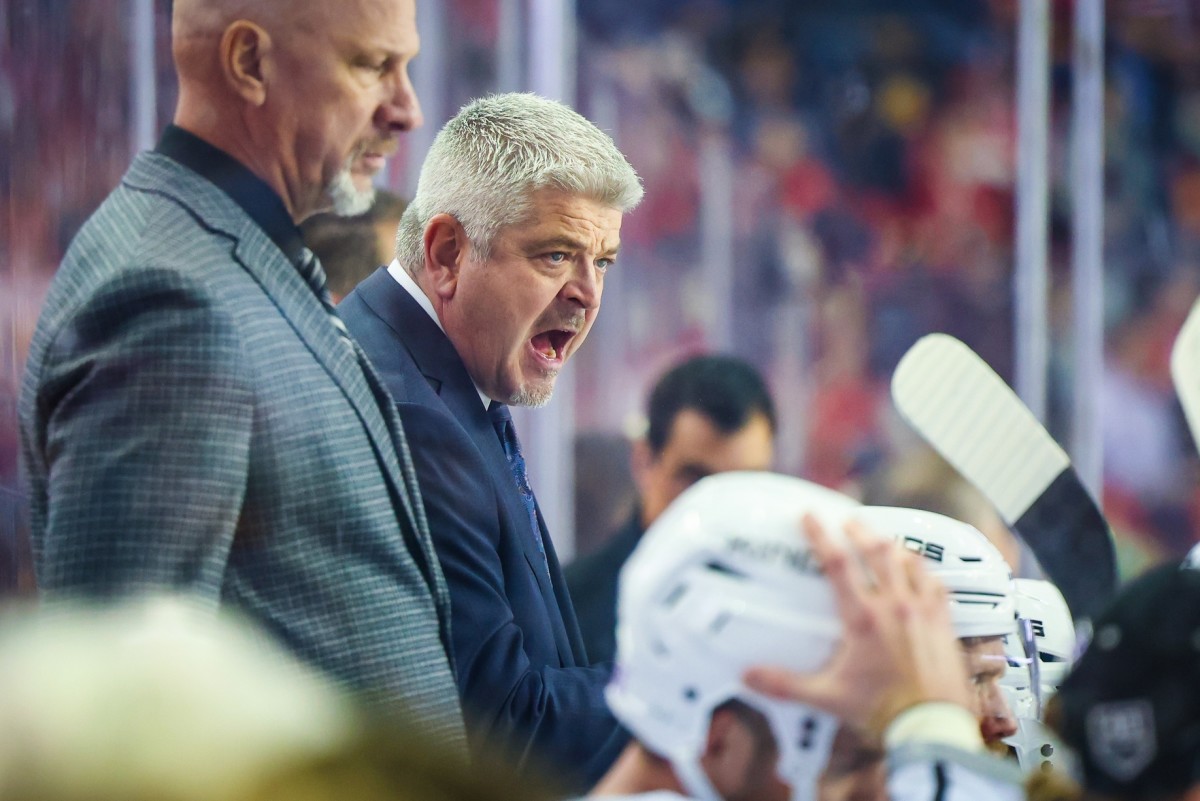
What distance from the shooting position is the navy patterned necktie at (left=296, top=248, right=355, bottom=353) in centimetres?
138

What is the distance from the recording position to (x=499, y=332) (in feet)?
5.72

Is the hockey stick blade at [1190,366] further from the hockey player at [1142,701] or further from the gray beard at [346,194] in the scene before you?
the gray beard at [346,194]

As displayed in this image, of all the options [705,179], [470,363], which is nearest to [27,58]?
[470,363]

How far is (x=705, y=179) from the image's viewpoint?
162 inches

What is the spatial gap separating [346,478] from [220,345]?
16 centimetres

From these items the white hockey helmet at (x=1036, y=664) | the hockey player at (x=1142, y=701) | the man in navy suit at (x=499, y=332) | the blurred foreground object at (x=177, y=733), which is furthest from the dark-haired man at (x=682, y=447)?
Result: the blurred foreground object at (x=177, y=733)

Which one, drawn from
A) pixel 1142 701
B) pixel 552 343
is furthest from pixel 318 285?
pixel 1142 701

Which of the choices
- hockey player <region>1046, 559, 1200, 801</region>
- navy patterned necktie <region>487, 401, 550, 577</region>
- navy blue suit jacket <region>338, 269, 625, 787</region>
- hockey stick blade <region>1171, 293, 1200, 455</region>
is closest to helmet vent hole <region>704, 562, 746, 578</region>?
hockey player <region>1046, 559, 1200, 801</region>

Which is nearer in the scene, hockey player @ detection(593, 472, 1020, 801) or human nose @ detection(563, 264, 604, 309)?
hockey player @ detection(593, 472, 1020, 801)

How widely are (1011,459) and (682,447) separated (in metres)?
1.35

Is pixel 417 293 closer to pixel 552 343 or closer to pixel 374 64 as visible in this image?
pixel 552 343

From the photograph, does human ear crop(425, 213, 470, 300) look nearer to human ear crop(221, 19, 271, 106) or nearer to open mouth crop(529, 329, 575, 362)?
open mouth crop(529, 329, 575, 362)

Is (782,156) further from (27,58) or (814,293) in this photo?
(27,58)

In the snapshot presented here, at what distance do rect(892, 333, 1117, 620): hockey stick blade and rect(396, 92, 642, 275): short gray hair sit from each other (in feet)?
1.39
